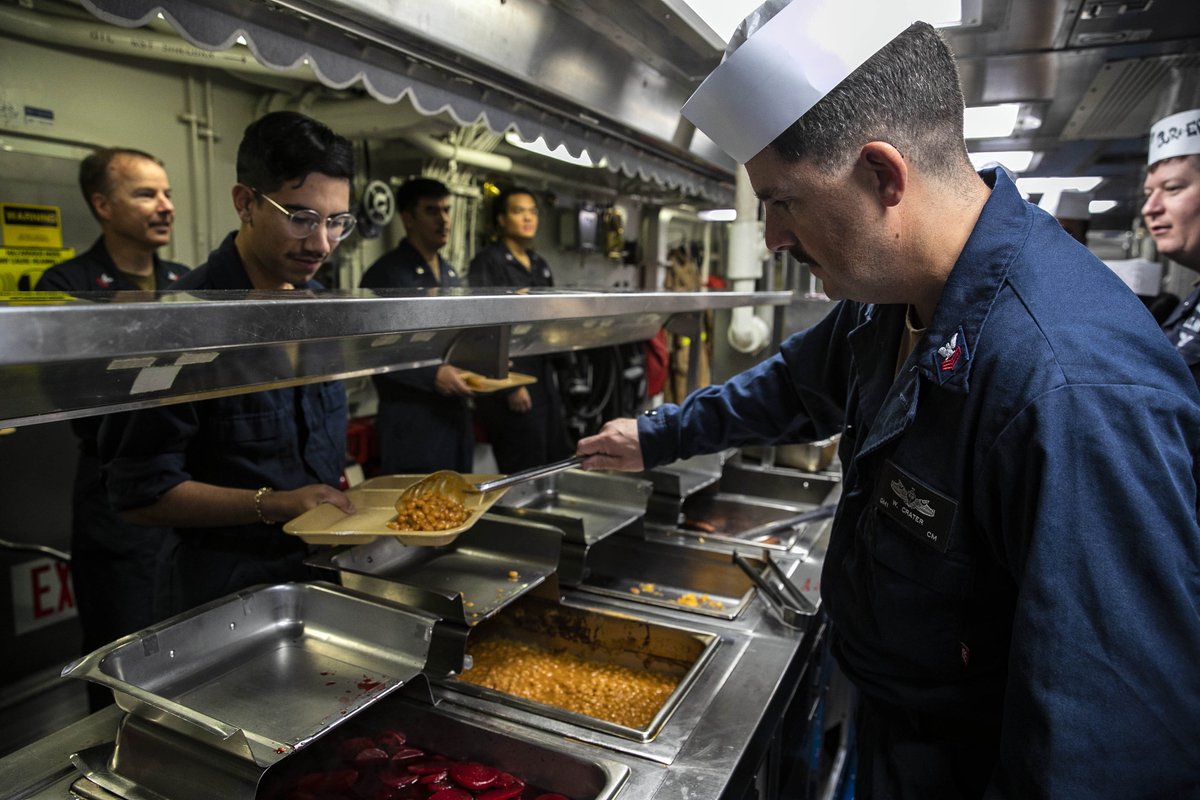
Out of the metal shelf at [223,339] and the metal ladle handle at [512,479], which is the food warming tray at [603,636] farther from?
the metal shelf at [223,339]

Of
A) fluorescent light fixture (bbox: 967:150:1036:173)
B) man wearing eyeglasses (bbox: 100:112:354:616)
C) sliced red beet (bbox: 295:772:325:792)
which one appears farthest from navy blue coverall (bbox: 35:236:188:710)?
fluorescent light fixture (bbox: 967:150:1036:173)

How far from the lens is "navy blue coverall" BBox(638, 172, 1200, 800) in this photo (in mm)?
881

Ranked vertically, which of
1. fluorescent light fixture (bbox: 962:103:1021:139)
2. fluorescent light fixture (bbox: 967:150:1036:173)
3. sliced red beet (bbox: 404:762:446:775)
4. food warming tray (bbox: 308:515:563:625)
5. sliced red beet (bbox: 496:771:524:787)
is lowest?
sliced red beet (bbox: 496:771:524:787)

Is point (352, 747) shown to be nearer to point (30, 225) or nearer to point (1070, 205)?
point (30, 225)

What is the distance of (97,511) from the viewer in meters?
2.73

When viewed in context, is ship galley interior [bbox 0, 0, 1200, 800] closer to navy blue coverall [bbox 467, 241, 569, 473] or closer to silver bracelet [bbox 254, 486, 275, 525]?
silver bracelet [bbox 254, 486, 275, 525]

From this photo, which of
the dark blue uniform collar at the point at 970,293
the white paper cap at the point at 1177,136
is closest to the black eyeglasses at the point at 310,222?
the dark blue uniform collar at the point at 970,293

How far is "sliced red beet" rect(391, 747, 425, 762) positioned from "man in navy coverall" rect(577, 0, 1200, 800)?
2.75 feet

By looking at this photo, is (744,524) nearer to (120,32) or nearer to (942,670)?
(942,670)

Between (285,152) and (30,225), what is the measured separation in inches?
86.4

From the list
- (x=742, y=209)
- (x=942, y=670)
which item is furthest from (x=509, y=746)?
(x=742, y=209)

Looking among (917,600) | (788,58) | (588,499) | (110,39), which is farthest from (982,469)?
(110,39)

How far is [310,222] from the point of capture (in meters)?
1.71

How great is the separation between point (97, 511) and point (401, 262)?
167cm
